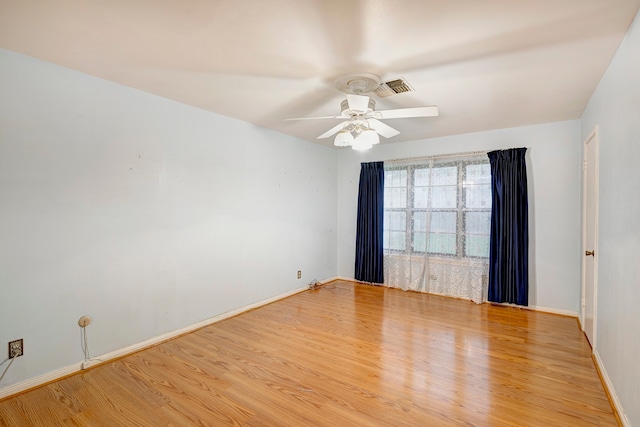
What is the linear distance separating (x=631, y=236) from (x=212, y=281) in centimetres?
351

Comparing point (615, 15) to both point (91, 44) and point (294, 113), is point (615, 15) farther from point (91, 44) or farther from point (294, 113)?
point (91, 44)

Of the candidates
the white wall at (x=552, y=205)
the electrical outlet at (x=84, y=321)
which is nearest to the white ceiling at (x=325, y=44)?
the white wall at (x=552, y=205)

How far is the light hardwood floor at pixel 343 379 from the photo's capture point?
1939 mm

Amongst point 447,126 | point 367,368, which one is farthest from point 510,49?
point 367,368

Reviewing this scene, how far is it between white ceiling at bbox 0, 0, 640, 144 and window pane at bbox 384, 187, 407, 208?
200cm

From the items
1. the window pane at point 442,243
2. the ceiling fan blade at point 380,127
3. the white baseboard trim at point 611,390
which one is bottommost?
the white baseboard trim at point 611,390

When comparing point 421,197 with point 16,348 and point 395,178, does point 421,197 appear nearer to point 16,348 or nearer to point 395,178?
point 395,178

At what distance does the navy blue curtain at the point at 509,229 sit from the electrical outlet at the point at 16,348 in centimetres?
479

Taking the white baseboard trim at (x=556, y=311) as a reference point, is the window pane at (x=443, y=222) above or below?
above

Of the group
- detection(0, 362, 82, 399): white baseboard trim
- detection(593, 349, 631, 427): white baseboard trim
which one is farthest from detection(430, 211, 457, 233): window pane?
detection(0, 362, 82, 399): white baseboard trim

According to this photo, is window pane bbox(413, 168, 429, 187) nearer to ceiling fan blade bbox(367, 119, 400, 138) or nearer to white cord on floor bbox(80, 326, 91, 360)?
ceiling fan blade bbox(367, 119, 400, 138)

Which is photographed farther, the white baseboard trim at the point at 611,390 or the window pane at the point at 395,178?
the window pane at the point at 395,178

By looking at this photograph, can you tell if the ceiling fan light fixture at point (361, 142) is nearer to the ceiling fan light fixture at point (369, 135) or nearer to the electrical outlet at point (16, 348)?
the ceiling fan light fixture at point (369, 135)

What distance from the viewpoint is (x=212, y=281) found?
3496 mm
